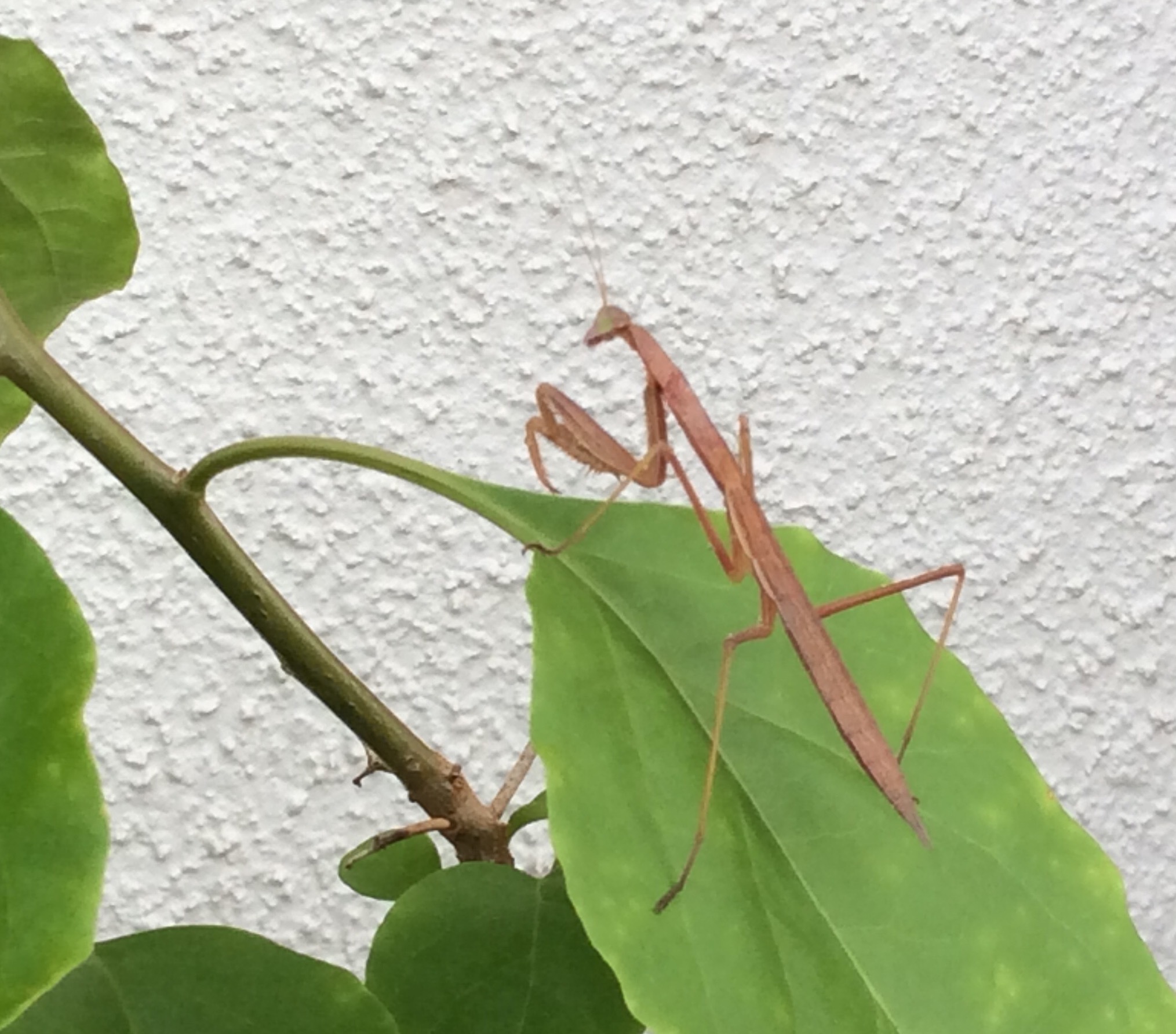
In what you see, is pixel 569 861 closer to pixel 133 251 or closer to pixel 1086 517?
pixel 133 251

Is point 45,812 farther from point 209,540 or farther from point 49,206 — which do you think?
point 49,206

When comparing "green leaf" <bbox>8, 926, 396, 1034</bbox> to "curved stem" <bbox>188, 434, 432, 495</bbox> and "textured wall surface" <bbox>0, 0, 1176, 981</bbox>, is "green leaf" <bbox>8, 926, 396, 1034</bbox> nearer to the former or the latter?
"curved stem" <bbox>188, 434, 432, 495</bbox>

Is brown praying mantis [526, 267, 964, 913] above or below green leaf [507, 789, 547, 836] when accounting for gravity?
above

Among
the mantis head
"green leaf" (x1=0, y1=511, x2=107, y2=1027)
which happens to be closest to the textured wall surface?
the mantis head

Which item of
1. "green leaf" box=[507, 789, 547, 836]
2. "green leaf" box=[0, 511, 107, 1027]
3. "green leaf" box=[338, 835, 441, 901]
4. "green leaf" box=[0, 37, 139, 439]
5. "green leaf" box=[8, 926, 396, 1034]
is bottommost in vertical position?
"green leaf" box=[338, 835, 441, 901]

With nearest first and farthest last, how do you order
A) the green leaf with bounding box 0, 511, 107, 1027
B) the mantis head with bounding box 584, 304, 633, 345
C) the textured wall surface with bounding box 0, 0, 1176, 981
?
the green leaf with bounding box 0, 511, 107, 1027 → the mantis head with bounding box 584, 304, 633, 345 → the textured wall surface with bounding box 0, 0, 1176, 981

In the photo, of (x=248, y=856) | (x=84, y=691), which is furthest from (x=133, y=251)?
→ (x=248, y=856)

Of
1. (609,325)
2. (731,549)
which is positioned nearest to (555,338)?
(609,325)

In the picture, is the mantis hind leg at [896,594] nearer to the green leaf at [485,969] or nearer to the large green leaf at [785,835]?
the large green leaf at [785,835]
